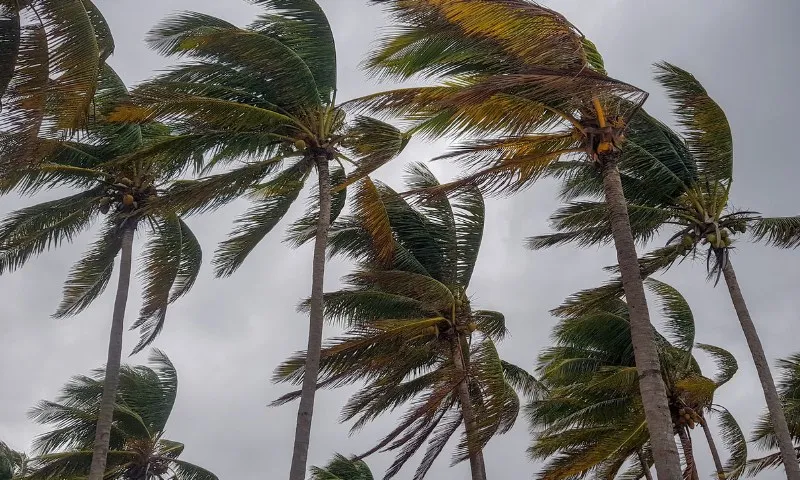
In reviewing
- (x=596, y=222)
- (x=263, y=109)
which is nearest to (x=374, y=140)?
(x=263, y=109)

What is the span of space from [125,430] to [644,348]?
15778 millimetres

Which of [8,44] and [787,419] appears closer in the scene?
[8,44]

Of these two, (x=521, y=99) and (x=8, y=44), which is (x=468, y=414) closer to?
(x=521, y=99)

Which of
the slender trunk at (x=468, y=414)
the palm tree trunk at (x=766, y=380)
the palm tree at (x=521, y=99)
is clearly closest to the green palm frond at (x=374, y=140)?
the palm tree at (x=521, y=99)

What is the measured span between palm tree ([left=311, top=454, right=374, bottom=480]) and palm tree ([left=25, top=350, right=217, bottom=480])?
158 inches

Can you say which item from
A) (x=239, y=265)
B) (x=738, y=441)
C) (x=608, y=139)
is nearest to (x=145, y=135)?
(x=239, y=265)

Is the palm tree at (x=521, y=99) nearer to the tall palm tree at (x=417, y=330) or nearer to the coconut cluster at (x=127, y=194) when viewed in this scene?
the tall palm tree at (x=417, y=330)

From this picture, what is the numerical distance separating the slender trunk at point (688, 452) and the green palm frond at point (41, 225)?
14056 millimetres

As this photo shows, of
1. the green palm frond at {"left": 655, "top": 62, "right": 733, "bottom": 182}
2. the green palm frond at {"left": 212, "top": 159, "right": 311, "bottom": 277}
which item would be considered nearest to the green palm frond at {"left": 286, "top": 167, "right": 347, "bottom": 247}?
the green palm frond at {"left": 212, "top": 159, "right": 311, "bottom": 277}

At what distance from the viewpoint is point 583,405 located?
792 inches

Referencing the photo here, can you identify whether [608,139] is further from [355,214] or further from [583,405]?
[583,405]

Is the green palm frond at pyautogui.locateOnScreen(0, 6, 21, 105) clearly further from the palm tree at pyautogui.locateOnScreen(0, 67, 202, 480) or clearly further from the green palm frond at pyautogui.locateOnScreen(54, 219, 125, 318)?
the green palm frond at pyautogui.locateOnScreen(54, 219, 125, 318)

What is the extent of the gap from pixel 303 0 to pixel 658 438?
33.9 ft

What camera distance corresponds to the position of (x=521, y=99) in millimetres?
11398
